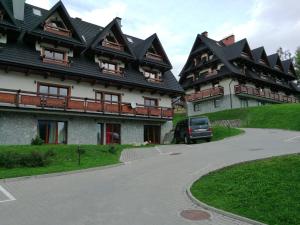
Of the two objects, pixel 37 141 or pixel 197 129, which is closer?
pixel 37 141

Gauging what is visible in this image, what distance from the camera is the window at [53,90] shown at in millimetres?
23641

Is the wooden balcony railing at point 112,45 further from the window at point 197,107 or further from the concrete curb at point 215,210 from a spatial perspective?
the window at point 197,107

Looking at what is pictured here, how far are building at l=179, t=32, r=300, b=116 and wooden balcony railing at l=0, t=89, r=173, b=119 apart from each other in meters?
16.2

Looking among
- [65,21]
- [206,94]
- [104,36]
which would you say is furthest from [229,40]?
[65,21]

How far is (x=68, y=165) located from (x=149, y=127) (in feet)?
46.5

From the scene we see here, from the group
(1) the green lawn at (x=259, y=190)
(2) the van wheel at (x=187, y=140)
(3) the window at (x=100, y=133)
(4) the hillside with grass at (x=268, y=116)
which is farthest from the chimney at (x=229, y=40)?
(1) the green lawn at (x=259, y=190)

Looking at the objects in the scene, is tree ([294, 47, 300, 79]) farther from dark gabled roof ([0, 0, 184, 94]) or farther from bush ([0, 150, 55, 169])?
bush ([0, 150, 55, 169])

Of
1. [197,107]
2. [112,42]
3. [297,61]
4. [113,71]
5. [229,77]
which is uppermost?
[297,61]

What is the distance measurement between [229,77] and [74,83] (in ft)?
79.9

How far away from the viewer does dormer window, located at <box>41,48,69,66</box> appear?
2392cm

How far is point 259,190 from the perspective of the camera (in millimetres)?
9383

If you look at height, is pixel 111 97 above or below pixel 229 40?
below

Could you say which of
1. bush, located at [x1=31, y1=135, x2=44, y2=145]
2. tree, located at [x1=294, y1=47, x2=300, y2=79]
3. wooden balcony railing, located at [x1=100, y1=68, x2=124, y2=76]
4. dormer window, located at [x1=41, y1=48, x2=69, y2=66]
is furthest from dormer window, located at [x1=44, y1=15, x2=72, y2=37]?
tree, located at [x1=294, y1=47, x2=300, y2=79]

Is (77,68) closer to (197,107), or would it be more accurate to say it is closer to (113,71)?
(113,71)
